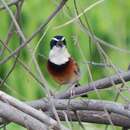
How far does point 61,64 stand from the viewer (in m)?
2.75

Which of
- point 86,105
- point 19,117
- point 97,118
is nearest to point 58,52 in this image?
point 97,118

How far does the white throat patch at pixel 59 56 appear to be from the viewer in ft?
8.92

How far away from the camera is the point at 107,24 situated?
2.81 metres

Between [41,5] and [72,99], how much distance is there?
132 cm

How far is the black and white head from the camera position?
2.58 metres

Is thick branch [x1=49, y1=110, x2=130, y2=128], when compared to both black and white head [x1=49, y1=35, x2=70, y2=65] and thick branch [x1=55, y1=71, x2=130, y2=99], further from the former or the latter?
black and white head [x1=49, y1=35, x2=70, y2=65]

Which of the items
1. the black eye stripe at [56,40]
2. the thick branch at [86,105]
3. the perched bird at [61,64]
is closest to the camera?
the thick branch at [86,105]

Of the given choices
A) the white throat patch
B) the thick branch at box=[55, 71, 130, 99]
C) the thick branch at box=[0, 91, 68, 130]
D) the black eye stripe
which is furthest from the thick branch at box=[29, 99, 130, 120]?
the white throat patch

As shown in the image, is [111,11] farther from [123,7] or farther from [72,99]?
[72,99]

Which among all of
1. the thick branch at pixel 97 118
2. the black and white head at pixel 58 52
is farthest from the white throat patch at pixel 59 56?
the thick branch at pixel 97 118

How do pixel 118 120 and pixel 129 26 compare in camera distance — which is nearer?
pixel 118 120

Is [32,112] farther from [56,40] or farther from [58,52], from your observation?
[58,52]

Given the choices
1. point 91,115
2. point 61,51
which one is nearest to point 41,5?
point 61,51

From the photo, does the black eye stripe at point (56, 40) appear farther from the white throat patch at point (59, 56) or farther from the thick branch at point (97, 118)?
the thick branch at point (97, 118)
